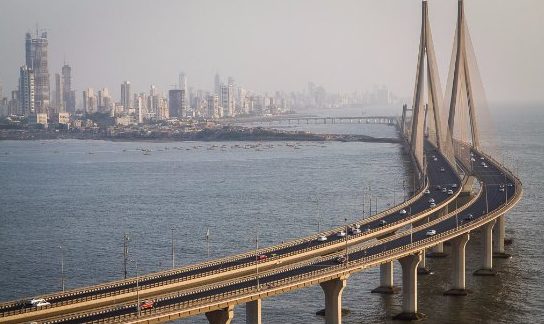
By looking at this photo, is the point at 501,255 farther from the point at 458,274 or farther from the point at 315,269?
the point at 315,269

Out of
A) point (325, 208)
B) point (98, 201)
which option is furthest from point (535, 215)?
point (98, 201)

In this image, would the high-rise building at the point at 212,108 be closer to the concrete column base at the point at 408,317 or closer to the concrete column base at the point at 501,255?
the concrete column base at the point at 501,255

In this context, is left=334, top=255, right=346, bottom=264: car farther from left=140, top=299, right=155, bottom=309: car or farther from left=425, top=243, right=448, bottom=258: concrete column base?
left=425, top=243, right=448, bottom=258: concrete column base

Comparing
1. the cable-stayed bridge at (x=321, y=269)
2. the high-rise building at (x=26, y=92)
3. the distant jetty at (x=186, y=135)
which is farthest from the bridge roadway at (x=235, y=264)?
the high-rise building at (x=26, y=92)

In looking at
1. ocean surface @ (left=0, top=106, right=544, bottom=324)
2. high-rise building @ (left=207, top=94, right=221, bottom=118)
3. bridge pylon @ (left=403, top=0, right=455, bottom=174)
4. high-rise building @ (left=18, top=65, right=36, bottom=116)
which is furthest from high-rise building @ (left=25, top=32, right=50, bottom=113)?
bridge pylon @ (left=403, top=0, right=455, bottom=174)

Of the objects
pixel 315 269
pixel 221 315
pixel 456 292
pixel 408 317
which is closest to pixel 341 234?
pixel 456 292
